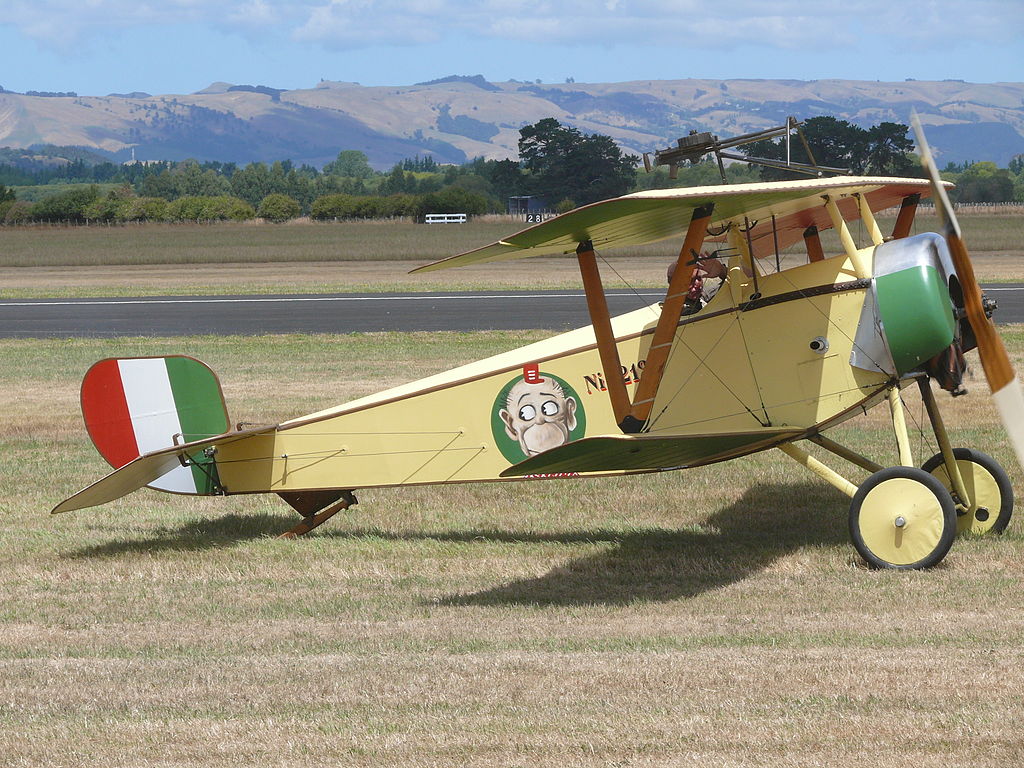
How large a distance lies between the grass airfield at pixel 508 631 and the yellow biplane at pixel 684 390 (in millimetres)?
523

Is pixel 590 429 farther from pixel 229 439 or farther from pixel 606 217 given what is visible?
pixel 229 439

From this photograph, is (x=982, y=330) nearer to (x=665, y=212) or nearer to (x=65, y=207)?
(x=665, y=212)

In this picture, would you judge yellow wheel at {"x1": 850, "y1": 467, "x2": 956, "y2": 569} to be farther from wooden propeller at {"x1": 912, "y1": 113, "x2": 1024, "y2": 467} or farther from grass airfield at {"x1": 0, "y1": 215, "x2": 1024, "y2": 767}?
wooden propeller at {"x1": 912, "y1": 113, "x2": 1024, "y2": 467}

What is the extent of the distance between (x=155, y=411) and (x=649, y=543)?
379cm

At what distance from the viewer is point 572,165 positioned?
3219 inches

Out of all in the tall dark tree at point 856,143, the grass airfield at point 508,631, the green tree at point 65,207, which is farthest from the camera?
the green tree at point 65,207

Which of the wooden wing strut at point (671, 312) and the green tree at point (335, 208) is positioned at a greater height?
the green tree at point (335, 208)

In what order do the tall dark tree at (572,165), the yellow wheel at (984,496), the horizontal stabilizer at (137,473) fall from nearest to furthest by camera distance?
the horizontal stabilizer at (137,473)
the yellow wheel at (984,496)
the tall dark tree at (572,165)

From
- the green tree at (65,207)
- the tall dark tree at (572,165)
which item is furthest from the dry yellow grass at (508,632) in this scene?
the green tree at (65,207)

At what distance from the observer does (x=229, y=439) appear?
8.95 meters

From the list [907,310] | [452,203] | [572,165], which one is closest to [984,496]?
[907,310]

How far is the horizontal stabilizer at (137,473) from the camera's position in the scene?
822 centimetres

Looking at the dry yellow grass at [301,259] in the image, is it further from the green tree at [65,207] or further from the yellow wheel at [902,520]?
the yellow wheel at [902,520]

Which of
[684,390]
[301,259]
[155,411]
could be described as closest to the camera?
[684,390]
